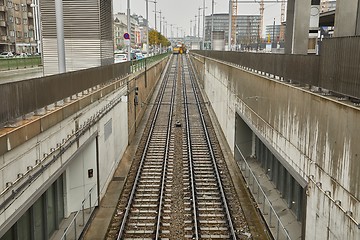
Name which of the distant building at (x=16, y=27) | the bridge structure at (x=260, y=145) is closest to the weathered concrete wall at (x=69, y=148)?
the bridge structure at (x=260, y=145)

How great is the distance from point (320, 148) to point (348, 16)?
5.66m

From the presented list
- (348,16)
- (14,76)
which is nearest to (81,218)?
(348,16)

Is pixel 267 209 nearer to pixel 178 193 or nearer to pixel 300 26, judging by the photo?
pixel 178 193

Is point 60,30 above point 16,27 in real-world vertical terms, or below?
below

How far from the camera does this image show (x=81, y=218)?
39.3 ft

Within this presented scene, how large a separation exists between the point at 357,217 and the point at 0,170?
559 cm

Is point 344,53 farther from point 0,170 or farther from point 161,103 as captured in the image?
point 161,103

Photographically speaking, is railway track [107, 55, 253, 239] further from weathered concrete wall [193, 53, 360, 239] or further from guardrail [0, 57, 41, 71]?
guardrail [0, 57, 41, 71]

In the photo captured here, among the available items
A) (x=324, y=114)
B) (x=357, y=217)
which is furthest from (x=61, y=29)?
(x=357, y=217)

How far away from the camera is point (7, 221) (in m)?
6.89

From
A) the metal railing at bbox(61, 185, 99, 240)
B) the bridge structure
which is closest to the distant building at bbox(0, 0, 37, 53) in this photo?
the bridge structure

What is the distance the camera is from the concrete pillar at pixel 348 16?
12094mm

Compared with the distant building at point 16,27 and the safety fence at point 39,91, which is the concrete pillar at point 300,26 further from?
the distant building at point 16,27

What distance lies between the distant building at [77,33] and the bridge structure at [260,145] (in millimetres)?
2543
